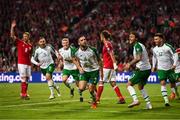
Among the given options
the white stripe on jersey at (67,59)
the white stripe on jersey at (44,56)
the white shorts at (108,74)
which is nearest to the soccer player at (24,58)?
the white stripe on jersey at (44,56)

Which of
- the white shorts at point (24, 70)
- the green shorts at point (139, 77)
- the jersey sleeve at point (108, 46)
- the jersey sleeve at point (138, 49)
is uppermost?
the jersey sleeve at point (108, 46)

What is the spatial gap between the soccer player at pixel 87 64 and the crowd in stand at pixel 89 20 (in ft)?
62.1

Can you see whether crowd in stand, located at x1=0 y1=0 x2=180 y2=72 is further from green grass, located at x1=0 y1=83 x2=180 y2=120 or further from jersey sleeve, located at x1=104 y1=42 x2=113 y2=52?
green grass, located at x1=0 y1=83 x2=180 y2=120

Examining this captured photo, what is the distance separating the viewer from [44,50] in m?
22.3

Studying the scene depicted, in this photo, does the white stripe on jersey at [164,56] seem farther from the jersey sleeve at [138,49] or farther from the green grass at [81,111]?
the jersey sleeve at [138,49]

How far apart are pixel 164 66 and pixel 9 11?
28.8 metres

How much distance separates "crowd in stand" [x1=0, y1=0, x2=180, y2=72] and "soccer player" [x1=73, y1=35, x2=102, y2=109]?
18930 mm

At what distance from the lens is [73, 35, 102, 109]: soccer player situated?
17016mm

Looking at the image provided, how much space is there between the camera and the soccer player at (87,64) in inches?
670

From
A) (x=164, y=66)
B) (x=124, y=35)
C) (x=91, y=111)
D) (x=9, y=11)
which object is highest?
(x=9, y=11)

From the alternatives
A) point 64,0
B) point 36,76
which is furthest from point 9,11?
point 36,76

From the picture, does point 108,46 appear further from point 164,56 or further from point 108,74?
point 164,56

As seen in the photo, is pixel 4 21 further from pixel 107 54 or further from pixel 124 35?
pixel 107 54

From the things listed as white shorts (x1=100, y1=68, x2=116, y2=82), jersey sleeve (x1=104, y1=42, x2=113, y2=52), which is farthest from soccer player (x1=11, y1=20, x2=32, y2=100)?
jersey sleeve (x1=104, y1=42, x2=113, y2=52)
